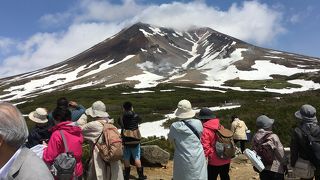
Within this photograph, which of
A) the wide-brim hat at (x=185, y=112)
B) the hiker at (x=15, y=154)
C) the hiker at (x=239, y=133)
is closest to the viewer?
the hiker at (x=15, y=154)

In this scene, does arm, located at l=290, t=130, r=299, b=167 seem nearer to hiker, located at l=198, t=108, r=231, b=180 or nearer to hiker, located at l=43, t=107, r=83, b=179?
hiker, located at l=198, t=108, r=231, b=180

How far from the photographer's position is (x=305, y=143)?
779 cm

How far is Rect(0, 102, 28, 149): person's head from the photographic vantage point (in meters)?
3.21

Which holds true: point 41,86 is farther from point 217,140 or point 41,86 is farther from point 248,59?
point 217,140

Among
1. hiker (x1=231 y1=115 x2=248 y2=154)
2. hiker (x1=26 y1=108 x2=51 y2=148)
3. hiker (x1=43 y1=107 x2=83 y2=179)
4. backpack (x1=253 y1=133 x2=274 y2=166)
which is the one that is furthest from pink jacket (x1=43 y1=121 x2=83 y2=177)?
hiker (x1=231 y1=115 x2=248 y2=154)

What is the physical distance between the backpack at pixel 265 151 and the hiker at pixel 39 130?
12.7 ft

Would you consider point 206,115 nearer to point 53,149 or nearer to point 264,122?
point 264,122

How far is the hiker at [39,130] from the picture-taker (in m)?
7.70

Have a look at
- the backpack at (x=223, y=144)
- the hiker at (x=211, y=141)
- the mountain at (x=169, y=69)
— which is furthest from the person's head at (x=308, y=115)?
the mountain at (x=169, y=69)

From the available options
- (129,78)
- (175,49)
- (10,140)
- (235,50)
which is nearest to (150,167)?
(10,140)

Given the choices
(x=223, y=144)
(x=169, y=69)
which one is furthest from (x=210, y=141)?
(x=169, y=69)

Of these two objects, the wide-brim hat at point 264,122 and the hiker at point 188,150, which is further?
the wide-brim hat at point 264,122

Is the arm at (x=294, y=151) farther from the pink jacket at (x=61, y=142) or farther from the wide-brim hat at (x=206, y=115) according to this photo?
the pink jacket at (x=61, y=142)

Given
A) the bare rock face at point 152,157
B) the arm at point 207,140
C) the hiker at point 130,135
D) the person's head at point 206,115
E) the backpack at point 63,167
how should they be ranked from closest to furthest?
1. the backpack at point 63,167
2. the arm at point 207,140
3. the person's head at point 206,115
4. the hiker at point 130,135
5. the bare rock face at point 152,157
